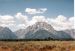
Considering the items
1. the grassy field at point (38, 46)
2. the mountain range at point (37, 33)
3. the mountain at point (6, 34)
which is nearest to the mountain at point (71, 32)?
the mountain range at point (37, 33)

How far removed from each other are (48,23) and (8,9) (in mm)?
1003

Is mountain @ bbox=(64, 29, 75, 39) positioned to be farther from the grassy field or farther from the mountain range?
the grassy field

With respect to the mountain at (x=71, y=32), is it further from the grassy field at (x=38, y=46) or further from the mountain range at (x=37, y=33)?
the grassy field at (x=38, y=46)

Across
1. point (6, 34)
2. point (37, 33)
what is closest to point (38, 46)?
point (37, 33)

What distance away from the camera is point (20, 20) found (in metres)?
6.52

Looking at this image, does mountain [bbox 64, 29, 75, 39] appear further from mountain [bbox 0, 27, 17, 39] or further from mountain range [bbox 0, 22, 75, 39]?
mountain [bbox 0, 27, 17, 39]

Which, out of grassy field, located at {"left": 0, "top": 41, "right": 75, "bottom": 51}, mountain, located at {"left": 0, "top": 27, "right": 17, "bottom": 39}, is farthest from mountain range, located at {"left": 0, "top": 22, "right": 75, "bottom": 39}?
grassy field, located at {"left": 0, "top": 41, "right": 75, "bottom": 51}

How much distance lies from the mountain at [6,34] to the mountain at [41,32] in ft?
0.40

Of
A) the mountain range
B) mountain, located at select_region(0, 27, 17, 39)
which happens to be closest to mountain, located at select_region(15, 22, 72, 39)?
the mountain range

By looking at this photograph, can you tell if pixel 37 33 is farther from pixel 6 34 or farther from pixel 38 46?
pixel 6 34

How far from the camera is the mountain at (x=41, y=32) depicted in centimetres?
642

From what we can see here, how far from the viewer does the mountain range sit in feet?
21.1

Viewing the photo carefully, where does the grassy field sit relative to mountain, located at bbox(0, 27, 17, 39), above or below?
below

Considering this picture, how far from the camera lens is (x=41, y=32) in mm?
6426
